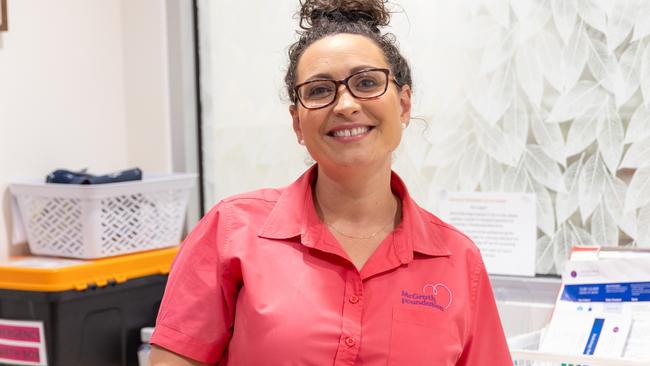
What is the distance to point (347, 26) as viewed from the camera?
1371 mm

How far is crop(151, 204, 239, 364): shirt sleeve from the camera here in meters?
1.28

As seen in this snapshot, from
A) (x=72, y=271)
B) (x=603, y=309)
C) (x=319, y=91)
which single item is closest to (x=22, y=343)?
(x=72, y=271)

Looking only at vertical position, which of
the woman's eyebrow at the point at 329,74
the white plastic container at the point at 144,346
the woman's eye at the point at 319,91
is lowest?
the white plastic container at the point at 144,346

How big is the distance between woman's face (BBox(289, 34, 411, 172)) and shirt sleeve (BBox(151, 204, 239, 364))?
0.74 ft

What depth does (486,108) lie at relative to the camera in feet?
6.88

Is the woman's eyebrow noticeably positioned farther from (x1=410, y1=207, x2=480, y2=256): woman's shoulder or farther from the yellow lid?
the yellow lid

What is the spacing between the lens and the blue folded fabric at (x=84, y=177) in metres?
2.04

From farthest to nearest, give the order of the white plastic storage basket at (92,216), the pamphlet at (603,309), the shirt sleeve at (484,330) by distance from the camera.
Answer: the white plastic storage basket at (92,216), the pamphlet at (603,309), the shirt sleeve at (484,330)

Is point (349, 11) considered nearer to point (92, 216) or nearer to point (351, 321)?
point (351, 321)

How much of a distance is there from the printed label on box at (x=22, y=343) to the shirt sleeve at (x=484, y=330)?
1.11 meters

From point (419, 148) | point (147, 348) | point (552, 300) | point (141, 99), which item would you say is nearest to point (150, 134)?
point (141, 99)

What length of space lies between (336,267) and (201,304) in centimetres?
23

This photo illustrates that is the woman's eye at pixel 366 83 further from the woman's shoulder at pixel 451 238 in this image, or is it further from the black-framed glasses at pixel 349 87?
the woman's shoulder at pixel 451 238

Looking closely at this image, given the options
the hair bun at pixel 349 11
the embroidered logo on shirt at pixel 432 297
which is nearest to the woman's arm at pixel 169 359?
the embroidered logo on shirt at pixel 432 297
